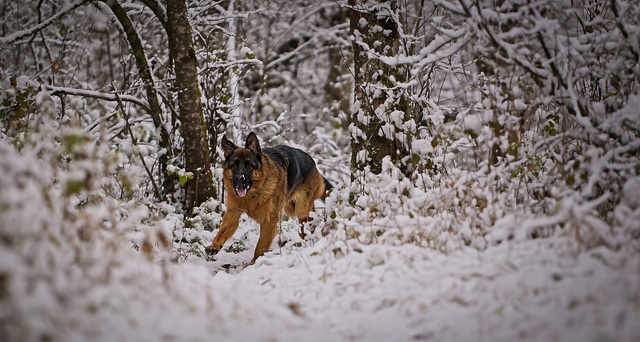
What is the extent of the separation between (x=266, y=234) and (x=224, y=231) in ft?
1.70

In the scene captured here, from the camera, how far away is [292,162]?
7156mm

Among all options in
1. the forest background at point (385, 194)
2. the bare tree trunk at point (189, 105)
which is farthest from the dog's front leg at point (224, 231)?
the bare tree trunk at point (189, 105)

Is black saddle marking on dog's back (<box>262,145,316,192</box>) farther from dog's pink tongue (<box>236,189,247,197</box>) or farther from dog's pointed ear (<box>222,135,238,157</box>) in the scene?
dog's pink tongue (<box>236,189,247,197</box>)

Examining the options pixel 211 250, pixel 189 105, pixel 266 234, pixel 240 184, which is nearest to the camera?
pixel 211 250

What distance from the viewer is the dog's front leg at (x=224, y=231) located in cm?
590

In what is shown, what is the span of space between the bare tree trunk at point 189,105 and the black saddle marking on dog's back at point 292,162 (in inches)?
36.9

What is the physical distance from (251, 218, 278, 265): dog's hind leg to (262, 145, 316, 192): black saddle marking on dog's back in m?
0.80

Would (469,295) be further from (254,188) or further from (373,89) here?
(254,188)

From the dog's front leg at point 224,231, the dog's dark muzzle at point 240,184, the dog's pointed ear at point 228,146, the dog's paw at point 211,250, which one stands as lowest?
the dog's paw at point 211,250

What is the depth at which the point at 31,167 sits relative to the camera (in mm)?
2285

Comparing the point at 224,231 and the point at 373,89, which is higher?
the point at 373,89

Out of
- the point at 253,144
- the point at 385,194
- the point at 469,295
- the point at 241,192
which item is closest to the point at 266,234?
the point at 241,192

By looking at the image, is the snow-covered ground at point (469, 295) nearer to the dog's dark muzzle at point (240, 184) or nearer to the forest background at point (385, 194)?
the forest background at point (385, 194)

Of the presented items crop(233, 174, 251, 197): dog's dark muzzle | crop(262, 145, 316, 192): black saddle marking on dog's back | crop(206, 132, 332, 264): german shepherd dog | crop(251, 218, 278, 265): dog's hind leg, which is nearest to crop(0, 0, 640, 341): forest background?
→ crop(251, 218, 278, 265): dog's hind leg
